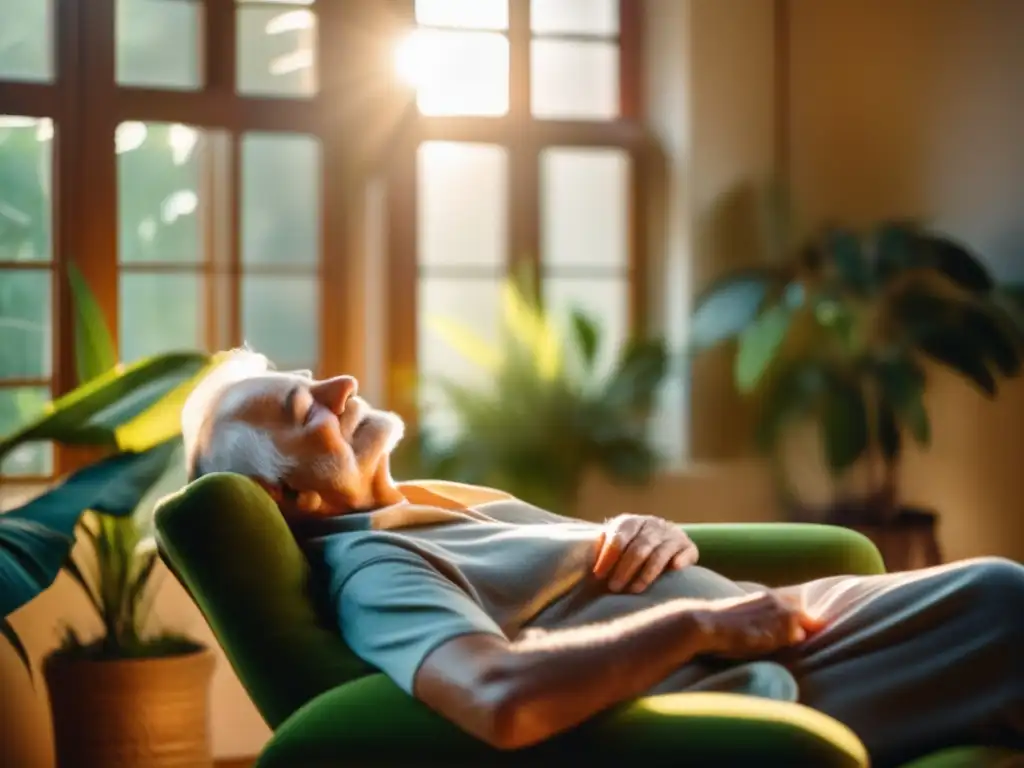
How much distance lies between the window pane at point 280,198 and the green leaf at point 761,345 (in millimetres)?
1220

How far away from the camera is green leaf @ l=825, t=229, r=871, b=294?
13.9 ft

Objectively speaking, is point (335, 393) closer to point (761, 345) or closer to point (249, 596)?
point (249, 596)

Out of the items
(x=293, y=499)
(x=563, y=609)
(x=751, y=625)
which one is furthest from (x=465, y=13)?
(x=751, y=625)

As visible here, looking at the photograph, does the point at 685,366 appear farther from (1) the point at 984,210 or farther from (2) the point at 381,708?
(2) the point at 381,708

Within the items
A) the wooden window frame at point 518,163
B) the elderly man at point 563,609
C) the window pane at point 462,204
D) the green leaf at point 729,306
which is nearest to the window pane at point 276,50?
the wooden window frame at point 518,163

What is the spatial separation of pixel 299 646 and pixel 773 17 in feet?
10.5

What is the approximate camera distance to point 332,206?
425 centimetres

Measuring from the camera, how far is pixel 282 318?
4207mm

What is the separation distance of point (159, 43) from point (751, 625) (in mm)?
2752

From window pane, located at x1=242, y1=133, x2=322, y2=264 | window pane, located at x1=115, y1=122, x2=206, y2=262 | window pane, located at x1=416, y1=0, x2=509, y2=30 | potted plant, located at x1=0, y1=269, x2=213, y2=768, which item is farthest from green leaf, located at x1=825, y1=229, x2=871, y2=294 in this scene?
potted plant, located at x1=0, y1=269, x2=213, y2=768

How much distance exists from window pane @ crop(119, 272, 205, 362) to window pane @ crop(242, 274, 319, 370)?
16cm

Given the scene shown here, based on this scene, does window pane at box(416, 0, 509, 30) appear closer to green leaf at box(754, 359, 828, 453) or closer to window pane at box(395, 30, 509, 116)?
window pane at box(395, 30, 509, 116)

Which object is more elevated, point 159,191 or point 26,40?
point 26,40

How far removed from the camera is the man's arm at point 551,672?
1.63 metres
